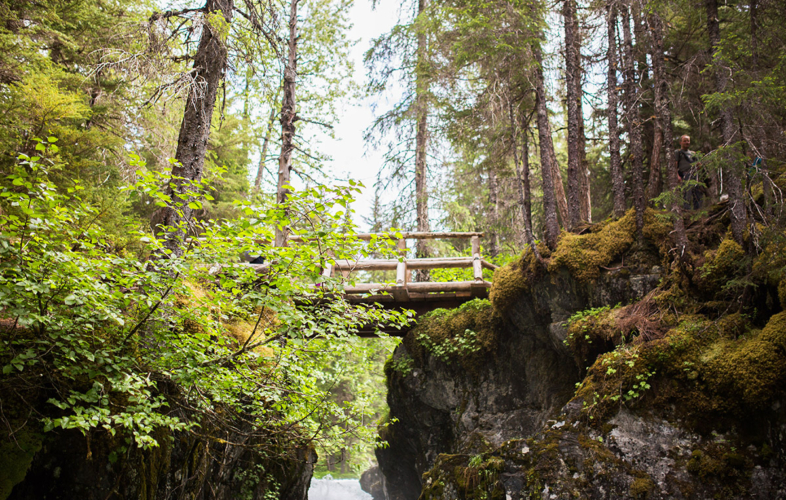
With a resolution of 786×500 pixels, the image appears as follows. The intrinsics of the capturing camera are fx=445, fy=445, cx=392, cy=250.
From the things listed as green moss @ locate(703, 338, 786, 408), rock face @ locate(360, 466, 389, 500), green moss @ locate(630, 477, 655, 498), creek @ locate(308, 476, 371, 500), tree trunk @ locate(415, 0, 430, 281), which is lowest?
creek @ locate(308, 476, 371, 500)

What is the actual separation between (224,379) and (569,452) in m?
3.94

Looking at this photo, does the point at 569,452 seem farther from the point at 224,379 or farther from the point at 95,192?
the point at 95,192

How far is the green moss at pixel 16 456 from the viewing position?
335 centimetres

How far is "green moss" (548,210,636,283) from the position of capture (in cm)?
744

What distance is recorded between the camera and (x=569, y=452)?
516 centimetres

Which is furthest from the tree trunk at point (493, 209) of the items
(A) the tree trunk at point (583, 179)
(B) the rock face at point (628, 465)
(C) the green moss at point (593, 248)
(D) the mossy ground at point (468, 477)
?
(B) the rock face at point (628, 465)

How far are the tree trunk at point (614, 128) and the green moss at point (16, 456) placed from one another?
28.9 ft

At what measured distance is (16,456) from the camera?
3.45 meters

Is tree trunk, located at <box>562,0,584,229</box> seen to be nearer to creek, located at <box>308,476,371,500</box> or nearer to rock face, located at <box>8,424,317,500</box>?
rock face, located at <box>8,424,317,500</box>

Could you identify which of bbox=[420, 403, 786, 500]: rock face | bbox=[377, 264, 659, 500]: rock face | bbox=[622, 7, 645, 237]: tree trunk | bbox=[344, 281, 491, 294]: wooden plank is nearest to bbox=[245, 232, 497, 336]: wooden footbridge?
bbox=[344, 281, 491, 294]: wooden plank

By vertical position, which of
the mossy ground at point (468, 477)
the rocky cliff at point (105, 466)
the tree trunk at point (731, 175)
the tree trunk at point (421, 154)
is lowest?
the mossy ground at point (468, 477)

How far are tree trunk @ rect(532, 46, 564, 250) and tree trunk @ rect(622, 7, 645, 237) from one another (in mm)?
1412

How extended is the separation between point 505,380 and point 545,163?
175 inches

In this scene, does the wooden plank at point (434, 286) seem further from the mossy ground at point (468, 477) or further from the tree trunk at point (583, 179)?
the mossy ground at point (468, 477)
